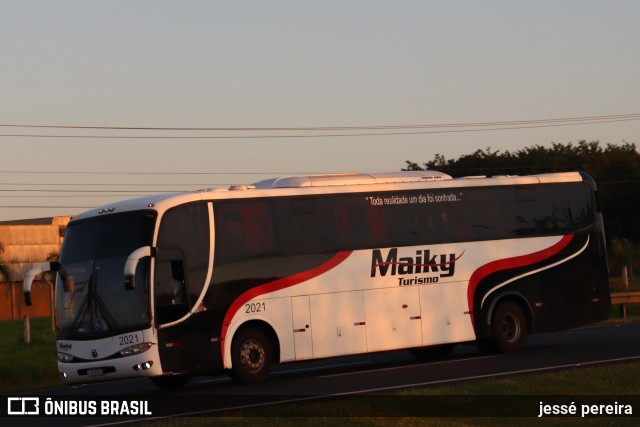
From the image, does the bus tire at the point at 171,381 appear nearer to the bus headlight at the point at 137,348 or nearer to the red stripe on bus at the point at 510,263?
the bus headlight at the point at 137,348

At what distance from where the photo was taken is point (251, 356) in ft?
71.4

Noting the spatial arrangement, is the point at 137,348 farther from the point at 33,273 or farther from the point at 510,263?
the point at 510,263

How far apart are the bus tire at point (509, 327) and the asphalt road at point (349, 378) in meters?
0.27

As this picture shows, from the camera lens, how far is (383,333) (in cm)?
2355

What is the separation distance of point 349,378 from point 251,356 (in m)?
1.73

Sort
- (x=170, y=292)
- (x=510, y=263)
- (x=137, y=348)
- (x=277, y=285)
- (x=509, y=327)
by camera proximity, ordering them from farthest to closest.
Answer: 1. (x=509, y=327)
2. (x=510, y=263)
3. (x=277, y=285)
4. (x=170, y=292)
5. (x=137, y=348)

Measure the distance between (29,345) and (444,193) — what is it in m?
15.2

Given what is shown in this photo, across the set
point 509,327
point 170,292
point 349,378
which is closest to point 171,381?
point 170,292

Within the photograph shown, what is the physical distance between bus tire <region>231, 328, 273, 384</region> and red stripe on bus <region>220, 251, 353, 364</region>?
360 mm

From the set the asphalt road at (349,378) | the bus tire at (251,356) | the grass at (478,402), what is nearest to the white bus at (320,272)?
the bus tire at (251,356)

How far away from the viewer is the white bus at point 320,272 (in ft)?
68.3

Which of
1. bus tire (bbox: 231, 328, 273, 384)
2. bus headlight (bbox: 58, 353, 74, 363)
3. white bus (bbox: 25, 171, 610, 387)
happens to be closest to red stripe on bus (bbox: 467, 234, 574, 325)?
white bus (bbox: 25, 171, 610, 387)

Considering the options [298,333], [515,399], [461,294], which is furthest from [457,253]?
[515,399]

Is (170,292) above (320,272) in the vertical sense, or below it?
below
